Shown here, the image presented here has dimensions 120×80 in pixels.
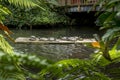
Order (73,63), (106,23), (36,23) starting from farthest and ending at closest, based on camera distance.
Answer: (36,23) < (106,23) < (73,63)

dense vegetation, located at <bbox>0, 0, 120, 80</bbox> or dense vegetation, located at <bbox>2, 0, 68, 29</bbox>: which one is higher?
dense vegetation, located at <bbox>0, 0, 120, 80</bbox>

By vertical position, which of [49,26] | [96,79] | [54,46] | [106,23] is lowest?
[49,26]

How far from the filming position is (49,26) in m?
18.0

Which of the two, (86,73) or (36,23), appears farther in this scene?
(36,23)

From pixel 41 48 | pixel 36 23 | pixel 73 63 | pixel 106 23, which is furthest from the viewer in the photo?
pixel 36 23

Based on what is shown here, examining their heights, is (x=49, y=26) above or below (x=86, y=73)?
below

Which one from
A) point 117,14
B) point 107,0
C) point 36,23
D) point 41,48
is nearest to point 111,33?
point 117,14

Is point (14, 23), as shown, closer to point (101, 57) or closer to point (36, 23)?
point (36, 23)

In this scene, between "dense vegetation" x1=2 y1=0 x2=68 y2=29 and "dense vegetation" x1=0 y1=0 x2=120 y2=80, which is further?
"dense vegetation" x1=2 y1=0 x2=68 y2=29

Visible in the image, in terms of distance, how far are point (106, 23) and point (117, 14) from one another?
7cm

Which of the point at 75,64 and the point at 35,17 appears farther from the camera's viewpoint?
the point at 35,17

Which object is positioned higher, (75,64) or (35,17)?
(75,64)

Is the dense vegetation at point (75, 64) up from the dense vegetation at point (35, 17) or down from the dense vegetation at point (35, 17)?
up

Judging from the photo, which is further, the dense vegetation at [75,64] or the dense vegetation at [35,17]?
the dense vegetation at [35,17]
